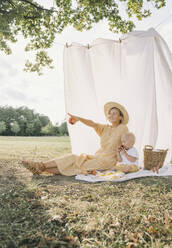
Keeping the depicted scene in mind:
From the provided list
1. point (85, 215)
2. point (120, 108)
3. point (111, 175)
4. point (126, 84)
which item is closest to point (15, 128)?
point (126, 84)

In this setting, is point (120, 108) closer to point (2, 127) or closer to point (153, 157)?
point (153, 157)

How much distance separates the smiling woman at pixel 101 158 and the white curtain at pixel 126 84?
52 centimetres

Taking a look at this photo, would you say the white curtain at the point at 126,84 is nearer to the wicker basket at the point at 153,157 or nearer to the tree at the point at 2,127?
the wicker basket at the point at 153,157

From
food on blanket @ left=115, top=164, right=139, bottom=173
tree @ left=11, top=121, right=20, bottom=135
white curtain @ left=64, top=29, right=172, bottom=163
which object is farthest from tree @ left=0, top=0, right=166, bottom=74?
tree @ left=11, top=121, right=20, bottom=135

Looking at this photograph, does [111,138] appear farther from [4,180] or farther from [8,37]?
[8,37]

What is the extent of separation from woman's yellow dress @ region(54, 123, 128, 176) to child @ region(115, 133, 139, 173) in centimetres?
13

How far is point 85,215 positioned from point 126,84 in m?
3.05

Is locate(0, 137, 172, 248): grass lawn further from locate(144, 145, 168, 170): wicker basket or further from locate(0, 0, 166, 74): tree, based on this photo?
locate(0, 0, 166, 74): tree

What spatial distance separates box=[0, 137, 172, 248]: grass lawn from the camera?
1396 mm

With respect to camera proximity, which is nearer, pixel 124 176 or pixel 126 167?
pixel 124 176

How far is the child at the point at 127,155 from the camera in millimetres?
3475

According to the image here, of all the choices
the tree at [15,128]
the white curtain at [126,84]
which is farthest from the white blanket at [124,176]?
the tree at [15,128]

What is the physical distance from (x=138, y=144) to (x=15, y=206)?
2996 mm

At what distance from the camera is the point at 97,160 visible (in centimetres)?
355
